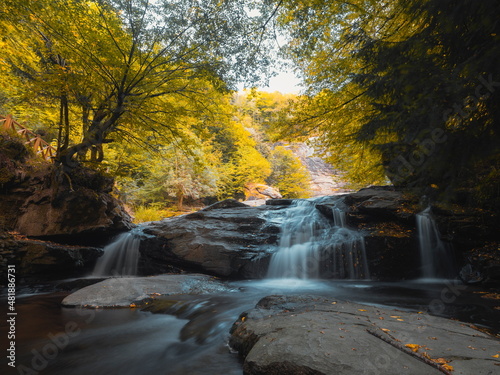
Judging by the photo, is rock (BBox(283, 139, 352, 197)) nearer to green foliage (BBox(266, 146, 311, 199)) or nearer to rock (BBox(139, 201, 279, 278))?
green foliage (BBox(266, 146, 311, 199))

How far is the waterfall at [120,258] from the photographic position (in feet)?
26.3

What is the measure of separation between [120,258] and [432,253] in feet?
30.1

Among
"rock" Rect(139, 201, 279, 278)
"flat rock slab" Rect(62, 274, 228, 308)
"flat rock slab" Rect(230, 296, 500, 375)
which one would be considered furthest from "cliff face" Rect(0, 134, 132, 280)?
"flat rock slab" Rect(230, 296, 500, 375)

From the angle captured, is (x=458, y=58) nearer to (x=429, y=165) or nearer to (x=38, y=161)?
(x=429, y=165)

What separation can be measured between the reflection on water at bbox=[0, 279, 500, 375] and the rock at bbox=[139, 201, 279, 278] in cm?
148

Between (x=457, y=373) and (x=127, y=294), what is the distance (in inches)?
197

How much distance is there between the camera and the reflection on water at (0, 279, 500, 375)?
8.81ft

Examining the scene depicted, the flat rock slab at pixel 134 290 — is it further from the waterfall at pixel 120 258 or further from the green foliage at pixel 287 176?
the green foliage at pixel 287 176

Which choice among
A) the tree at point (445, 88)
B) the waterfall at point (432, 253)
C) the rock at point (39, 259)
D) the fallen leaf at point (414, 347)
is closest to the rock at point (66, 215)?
the rock at point (39, 259)

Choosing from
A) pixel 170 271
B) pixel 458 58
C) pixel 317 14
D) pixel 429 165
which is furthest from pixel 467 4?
pixel 170 271

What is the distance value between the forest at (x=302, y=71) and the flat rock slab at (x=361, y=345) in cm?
150

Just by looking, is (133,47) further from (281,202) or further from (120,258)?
(281,202)

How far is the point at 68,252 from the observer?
23.0 feet

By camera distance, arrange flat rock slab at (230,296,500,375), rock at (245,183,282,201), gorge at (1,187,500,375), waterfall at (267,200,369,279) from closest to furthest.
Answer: flat rock slab at (230,296,500,375), gorge at (1,187,500,375), waterfall at (267,200,369,279), rock at (245,183,282,201)
